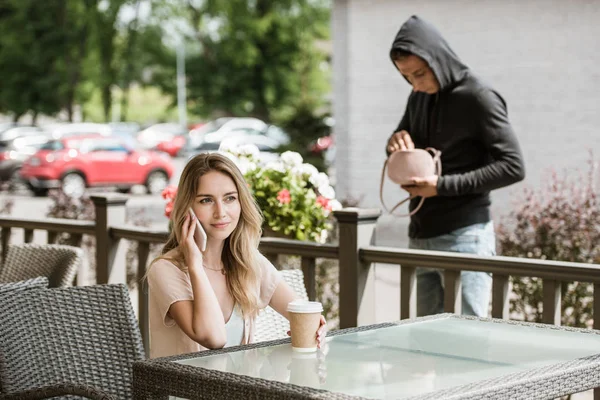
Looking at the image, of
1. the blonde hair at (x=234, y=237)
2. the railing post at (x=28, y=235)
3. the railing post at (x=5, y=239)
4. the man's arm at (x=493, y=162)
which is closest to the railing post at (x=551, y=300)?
the man's arm at (x=493, y=162)

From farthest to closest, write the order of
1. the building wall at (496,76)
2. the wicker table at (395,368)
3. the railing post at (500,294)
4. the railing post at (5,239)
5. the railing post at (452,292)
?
the building wall at (496,76) < the railing post at (5,239) < the railing post at (452,292) < the railing post at (500,294) < the wicker table at (395,368)

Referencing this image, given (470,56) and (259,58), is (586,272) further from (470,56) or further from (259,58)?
(259,58)

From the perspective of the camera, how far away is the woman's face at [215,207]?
10.8ft

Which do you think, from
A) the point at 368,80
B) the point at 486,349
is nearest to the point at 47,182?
the point at 368,80

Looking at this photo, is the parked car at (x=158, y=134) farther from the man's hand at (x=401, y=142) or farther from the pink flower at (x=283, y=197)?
the man's hand at (x=401, y=142)

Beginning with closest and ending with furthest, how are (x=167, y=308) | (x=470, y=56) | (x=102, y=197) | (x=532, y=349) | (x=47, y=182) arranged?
1. (x=532, y=349)
2. (x=167, y=308)
3. (x=102, y=197)
4. (x=470, y=56)
5. (x=47, y=182)

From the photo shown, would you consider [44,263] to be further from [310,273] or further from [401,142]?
[401,142]

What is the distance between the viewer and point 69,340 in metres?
3.41

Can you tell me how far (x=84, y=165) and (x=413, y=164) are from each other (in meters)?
19.6

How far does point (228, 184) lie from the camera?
132 inches

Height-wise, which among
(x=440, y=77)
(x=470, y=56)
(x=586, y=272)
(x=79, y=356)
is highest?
(x=470, y=56)

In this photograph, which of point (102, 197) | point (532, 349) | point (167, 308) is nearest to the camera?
point (532, 349)

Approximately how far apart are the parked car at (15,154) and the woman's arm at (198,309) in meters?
21.3

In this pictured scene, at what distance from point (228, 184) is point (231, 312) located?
16.5 inches
